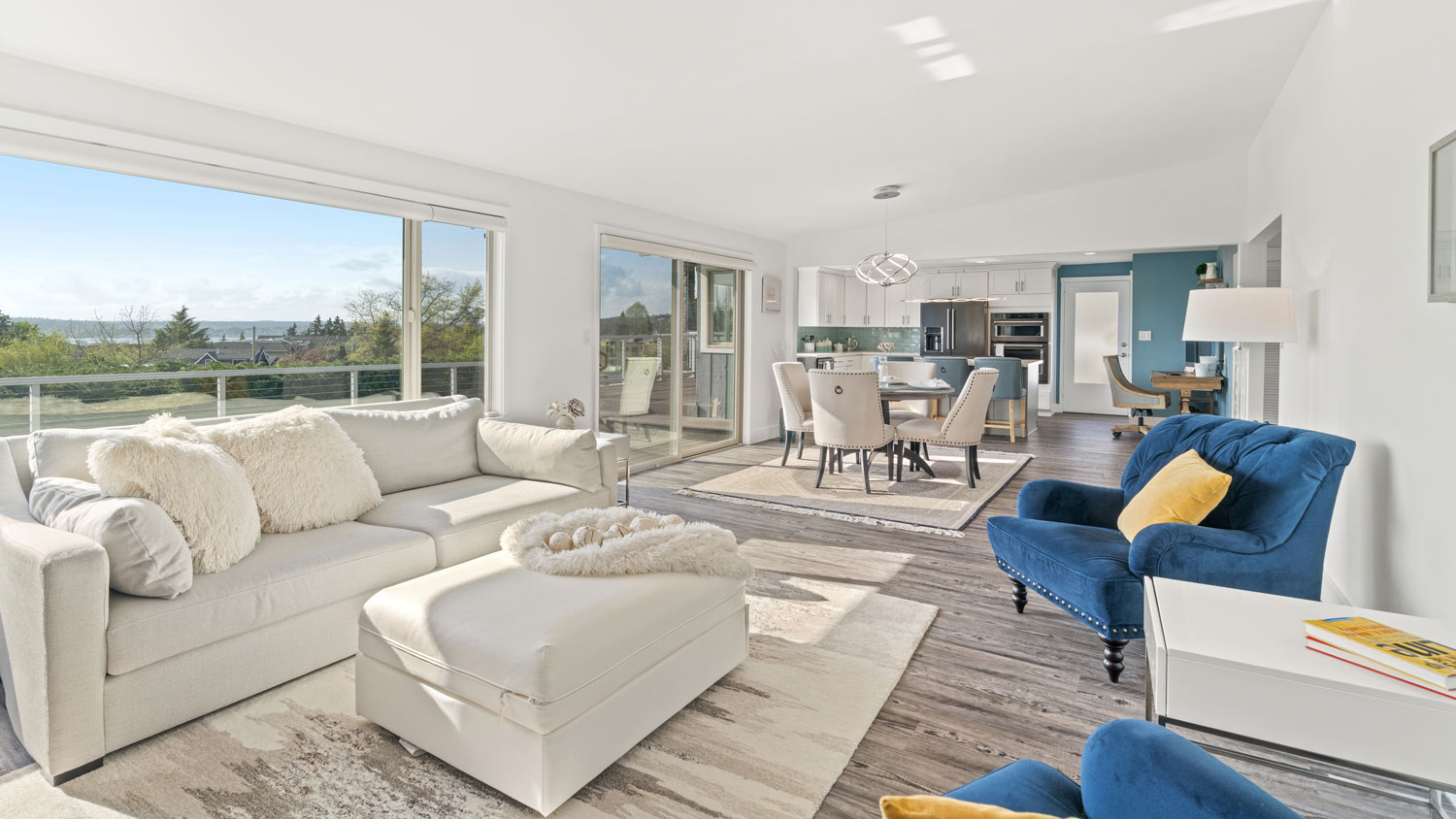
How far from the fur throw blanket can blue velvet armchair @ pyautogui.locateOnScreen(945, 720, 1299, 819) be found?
1.27 m

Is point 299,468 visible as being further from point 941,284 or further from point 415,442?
point 941,284

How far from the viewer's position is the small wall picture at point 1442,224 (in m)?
1.89

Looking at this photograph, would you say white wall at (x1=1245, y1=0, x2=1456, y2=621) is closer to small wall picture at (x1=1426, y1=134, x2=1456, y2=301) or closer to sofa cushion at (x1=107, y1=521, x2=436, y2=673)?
small wall picture at (x1=1426, y1=134, x2=1456, y2=301)

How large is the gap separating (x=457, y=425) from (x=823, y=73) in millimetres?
2576

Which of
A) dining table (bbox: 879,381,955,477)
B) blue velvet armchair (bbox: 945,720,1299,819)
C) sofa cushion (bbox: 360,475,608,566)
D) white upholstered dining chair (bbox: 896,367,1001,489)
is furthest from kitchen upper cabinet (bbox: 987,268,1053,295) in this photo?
blue velvet armchair (bbox: 945,720,1299,819)

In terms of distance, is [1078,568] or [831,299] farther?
[831,299]

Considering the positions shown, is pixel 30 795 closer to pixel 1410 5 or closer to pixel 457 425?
pixel 457 425

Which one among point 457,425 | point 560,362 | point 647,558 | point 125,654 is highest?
point 560,362

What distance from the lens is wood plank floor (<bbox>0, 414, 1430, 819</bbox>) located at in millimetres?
1925

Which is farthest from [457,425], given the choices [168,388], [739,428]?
[739,428]

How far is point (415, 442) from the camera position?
358 centimetres

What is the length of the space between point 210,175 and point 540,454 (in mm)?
1904

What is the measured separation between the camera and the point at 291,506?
275 cm

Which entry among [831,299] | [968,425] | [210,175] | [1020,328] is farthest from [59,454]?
[1020,328]
